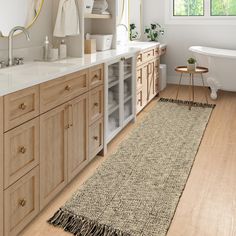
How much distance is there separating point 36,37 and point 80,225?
5.09 ft

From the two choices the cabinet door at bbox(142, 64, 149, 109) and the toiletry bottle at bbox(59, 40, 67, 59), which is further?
the cabinet door at bbox(142, 64, 149, 109)

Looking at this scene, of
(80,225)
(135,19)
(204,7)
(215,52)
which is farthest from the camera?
(204,7)

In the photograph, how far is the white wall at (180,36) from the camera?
239 inches

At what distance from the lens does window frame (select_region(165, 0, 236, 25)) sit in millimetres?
6008

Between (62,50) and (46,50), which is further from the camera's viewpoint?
(62,50)

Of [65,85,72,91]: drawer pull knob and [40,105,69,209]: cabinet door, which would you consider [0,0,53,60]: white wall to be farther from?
[40,105,69,209]: cabinet door

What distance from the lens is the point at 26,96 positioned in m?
1.86

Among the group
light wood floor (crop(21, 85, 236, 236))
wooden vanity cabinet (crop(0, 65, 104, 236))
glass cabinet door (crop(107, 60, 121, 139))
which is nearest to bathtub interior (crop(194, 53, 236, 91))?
light wood floor (crop(21, 85, 236, 236))

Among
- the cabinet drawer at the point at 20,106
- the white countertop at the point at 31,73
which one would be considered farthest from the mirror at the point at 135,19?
the cabinet drawer at the point at 20,106

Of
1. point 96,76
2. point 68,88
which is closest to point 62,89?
point 68,88

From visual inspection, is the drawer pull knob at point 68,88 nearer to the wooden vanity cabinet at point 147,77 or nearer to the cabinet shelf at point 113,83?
the cabinet shelf at point 113,83

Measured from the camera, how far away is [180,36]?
6.34 m

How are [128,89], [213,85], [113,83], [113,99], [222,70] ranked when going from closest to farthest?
[113,83], [113,99], [128,89], [222,70], [213,85]

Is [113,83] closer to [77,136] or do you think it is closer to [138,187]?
[77,136]
